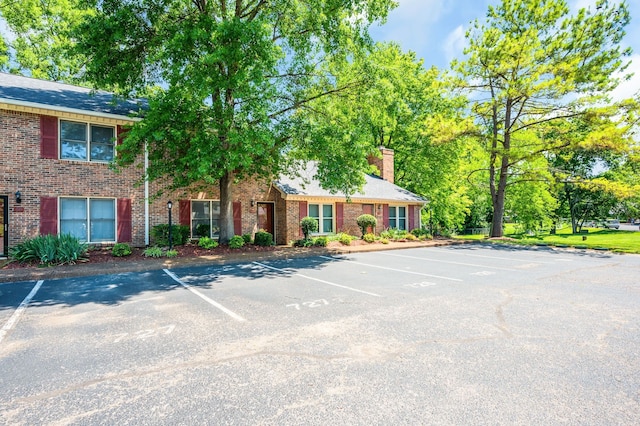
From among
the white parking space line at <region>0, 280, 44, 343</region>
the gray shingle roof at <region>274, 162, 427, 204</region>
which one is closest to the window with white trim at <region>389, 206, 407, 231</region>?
the gray shingle roof at <region>274, 162, 427, 204</region>

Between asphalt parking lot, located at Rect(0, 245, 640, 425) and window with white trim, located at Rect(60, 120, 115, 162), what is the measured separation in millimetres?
6631

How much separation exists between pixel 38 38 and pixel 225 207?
20867 mm

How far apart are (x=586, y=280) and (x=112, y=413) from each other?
10.3m

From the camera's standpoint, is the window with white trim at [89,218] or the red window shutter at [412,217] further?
the red window shutter at [412,217]

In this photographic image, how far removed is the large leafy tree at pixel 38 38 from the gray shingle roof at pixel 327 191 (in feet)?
53.5

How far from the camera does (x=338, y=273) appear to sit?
30.6 ft

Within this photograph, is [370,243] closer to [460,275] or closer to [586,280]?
[460,275]

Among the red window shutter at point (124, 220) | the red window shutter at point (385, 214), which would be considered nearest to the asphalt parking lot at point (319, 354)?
the red window shutter at point (124, 220)

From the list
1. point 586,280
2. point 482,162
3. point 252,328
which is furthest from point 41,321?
point 482,162

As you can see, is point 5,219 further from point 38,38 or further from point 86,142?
point 38,38

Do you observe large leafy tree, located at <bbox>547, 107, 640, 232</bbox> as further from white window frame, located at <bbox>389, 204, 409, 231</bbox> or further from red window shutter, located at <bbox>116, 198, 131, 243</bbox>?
red window shutter, located at <bbox>116, 198, 131, 243</bbox>

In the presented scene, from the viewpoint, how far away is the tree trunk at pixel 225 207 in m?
13.8

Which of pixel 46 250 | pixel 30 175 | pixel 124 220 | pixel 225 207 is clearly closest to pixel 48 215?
pixel 30 175

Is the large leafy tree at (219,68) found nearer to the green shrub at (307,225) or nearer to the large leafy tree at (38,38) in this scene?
the green shrub at (307,225)
